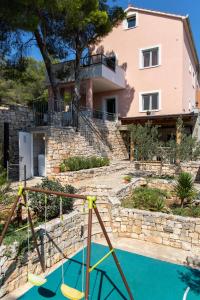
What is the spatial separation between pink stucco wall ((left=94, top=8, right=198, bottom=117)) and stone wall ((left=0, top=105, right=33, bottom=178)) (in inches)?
372

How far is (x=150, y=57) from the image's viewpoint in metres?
18.8

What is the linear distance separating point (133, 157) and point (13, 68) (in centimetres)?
Answer: 982

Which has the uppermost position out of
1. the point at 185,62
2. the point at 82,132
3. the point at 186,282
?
the point at 185,62

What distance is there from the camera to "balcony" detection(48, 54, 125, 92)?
17031 mm

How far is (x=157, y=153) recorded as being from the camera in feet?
41.6

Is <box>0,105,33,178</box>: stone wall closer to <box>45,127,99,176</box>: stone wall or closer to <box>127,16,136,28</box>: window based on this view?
<box>45,127,99,176</box>: stone wall

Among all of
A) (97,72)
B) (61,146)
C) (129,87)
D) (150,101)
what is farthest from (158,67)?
(61,146)

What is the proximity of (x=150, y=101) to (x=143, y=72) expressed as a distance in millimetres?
2425

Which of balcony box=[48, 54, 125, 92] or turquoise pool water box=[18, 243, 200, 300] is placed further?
balcony box=[48, 54, 125, 92]

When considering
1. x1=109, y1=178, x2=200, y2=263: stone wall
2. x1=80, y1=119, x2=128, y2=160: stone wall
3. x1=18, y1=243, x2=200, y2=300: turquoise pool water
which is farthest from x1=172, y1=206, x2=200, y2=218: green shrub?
x1=80, y1=119, x2=128, y2=160: stone wall

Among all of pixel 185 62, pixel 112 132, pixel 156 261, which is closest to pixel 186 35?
pixel 185 62

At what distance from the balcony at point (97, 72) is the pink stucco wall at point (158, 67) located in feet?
3.57

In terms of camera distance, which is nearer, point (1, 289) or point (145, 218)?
point (1, 289)

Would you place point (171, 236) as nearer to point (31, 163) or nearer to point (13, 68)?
point (31, 163)
